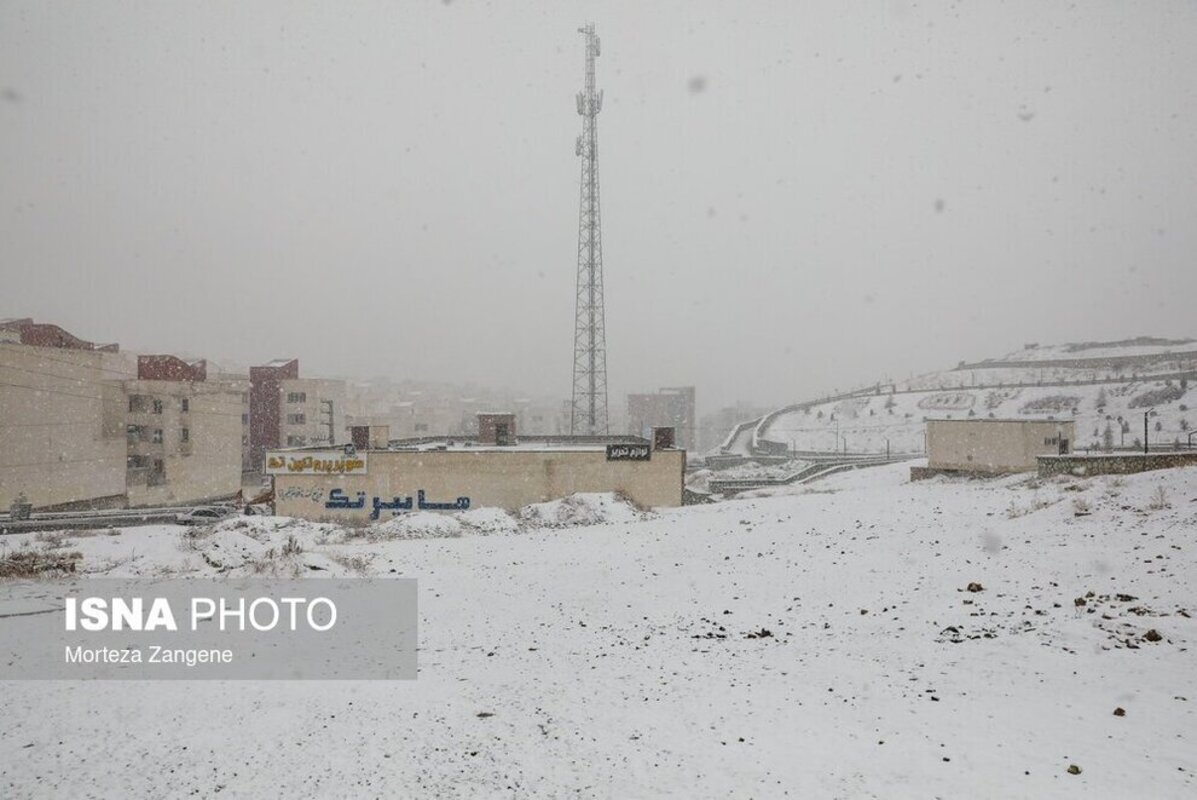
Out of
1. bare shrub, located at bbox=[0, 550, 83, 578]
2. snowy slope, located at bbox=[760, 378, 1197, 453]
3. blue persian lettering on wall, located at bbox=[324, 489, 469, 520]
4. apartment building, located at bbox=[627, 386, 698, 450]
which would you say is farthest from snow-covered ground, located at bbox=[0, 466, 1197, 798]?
apartment building, located at bbox=[627, 386, 698, 450]

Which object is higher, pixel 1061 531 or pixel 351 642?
pixel 1061 531

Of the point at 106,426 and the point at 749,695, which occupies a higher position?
the point at 106,426

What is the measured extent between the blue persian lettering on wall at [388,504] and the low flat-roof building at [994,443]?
26.6 m

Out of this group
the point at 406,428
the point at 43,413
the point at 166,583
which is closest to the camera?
the point at 166,583

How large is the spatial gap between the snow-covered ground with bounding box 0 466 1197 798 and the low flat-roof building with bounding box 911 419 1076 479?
18049 millimetres

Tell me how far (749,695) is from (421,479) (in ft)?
87.6

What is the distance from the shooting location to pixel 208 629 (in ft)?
39.1

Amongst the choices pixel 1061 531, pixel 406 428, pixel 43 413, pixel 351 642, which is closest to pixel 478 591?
pixel 351 642

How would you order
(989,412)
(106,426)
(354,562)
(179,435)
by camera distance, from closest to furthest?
(354,562), (106,426), (179,435), (989,412)

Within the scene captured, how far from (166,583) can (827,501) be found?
21.4 metres

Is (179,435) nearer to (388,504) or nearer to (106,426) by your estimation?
(106,426)

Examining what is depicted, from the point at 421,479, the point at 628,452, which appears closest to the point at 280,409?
the point at 421,479

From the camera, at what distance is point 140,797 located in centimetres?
653

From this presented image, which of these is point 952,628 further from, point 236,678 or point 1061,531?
point 236,678
